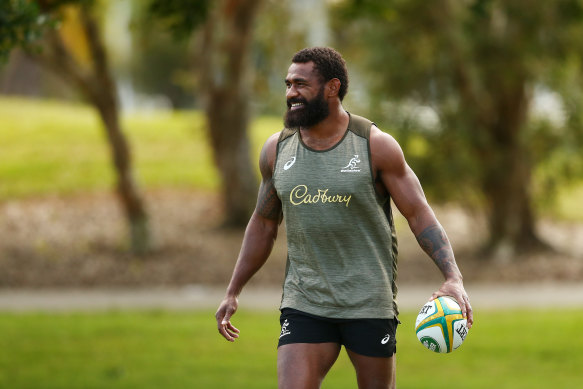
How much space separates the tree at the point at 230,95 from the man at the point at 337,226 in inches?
466

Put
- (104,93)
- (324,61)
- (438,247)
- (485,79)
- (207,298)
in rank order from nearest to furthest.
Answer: (438,247) → (324,61) → (207,298) → (104,93) → (485,79)

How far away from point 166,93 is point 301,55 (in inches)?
1717

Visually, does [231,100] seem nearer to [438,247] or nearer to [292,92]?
[292,92]

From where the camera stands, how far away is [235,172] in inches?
722

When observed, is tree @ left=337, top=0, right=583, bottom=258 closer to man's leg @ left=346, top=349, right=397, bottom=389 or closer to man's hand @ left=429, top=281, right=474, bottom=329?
man's leg @ left=346, top=349, right=397, bottom=389

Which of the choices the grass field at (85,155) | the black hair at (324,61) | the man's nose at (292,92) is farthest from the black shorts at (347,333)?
the grass field at (85,155)

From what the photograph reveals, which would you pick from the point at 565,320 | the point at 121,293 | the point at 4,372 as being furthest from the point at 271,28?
the point at 4,372

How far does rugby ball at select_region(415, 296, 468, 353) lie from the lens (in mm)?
4453

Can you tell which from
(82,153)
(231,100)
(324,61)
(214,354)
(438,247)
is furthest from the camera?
(82,153)

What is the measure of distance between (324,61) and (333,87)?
0.14 metres

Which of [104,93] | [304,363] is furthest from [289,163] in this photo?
[104,93]

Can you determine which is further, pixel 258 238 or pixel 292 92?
pixel 258 238

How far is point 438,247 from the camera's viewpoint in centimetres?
467

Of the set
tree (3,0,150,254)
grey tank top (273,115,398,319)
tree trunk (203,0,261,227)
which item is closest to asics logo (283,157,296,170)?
grey tank top (273,115,398,319)
